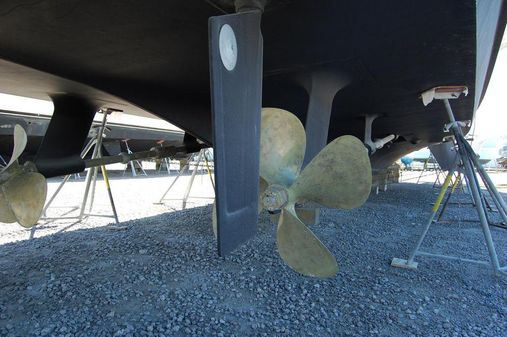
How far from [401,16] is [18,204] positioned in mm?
3424

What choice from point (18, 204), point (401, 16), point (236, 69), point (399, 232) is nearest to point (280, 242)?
point (236, 69)

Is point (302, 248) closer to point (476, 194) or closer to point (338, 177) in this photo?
point (338, 177)

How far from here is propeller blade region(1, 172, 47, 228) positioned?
3191 mm

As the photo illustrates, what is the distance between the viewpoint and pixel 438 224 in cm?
575

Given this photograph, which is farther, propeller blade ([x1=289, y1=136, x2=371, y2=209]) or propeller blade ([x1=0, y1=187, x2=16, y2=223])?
propeller blade ([x1=0, y1=187, x2=16, y2=223])

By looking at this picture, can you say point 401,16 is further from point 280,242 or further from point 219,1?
point 280,242

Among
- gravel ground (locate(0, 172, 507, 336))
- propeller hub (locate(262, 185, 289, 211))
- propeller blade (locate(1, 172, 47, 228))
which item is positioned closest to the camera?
propeller hub (locate(262, 185, 289, 211))

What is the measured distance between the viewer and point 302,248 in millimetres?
2139

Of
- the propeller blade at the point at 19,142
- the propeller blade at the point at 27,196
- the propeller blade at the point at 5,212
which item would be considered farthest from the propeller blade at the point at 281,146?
the propeller blade at the point at 5,212

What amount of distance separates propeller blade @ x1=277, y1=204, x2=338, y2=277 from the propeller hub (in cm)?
6

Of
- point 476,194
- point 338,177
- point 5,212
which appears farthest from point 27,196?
point 476,194

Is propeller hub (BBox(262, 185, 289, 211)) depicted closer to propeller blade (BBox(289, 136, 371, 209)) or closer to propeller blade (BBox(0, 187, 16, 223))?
propeller blade (BBox(289, 136, 371, 209))

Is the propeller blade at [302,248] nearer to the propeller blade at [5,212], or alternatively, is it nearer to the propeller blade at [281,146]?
the propeller blade at [281,146]

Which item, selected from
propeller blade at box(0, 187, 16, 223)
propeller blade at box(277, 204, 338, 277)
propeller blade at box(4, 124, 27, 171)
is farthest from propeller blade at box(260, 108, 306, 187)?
propeller blade at box(0, 187, 16, 223)
